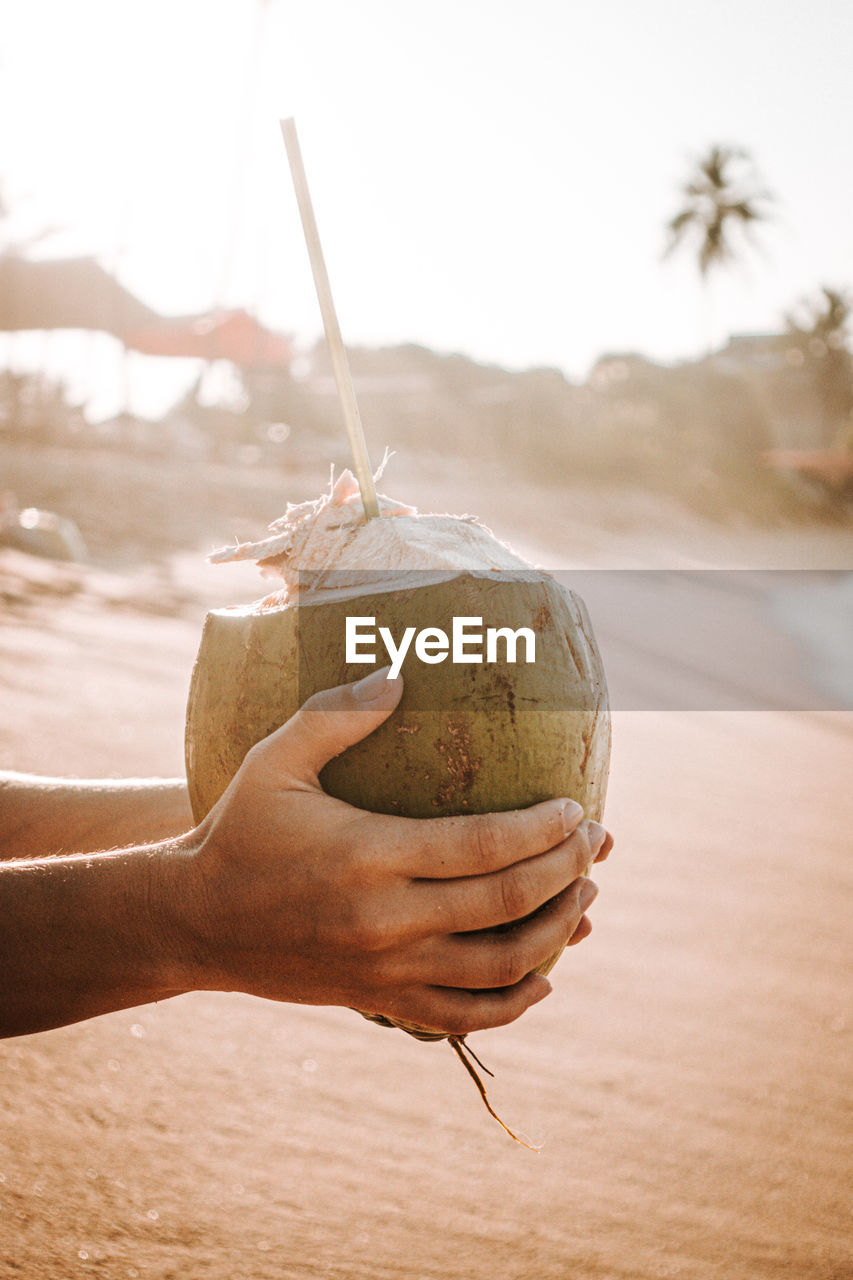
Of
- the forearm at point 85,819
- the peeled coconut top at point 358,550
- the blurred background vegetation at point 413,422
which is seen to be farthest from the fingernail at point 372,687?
the blurred background vegetation at point 413,422

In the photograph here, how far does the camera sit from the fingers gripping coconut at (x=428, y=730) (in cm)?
120

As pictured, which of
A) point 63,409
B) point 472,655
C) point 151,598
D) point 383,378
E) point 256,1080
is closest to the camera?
point 472,655

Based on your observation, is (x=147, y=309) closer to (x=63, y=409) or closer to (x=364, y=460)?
(x=63, y=409)

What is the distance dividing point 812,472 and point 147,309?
28.4 m

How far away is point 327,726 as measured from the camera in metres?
1.19

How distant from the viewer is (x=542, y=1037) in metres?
2.68

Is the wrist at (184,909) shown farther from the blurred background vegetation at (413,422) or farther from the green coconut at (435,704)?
the blurred background vegetation at (413,422)

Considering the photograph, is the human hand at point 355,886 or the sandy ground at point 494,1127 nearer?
the human hand at point 355,886

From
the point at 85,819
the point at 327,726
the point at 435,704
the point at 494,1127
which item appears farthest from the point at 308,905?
the point at 494,1127

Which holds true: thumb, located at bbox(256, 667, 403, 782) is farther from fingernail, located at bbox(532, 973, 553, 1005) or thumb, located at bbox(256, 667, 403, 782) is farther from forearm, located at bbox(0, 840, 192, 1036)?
fingernail, located at bbox(532, 973, 553, 1005)

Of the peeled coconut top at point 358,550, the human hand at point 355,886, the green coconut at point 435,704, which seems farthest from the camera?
the peeled coconut top at point 358,550

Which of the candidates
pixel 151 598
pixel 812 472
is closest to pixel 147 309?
pixel 151 598

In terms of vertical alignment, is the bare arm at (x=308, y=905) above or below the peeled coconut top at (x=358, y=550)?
below

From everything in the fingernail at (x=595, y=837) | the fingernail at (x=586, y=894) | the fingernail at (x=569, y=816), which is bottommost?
the fingernail at (x=586, y=894)
